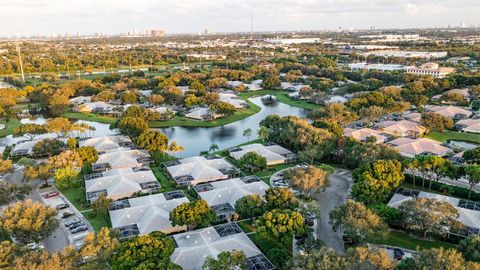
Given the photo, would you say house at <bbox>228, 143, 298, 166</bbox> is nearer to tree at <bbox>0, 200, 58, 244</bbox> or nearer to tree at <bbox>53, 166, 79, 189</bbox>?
tree at <bbox>53, 166, 79, 189</bbox>

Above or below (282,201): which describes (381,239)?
below

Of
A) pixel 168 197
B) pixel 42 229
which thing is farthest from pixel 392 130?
pixel 42 229

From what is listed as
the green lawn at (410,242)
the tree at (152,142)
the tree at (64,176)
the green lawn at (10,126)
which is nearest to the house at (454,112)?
the green lawn at (410,242)

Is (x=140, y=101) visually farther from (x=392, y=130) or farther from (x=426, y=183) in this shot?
(x=426, y=183)

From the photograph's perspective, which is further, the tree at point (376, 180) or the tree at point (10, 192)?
the tree at point (10, 192)

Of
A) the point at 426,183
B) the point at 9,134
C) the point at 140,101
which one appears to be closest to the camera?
the point at 426,183

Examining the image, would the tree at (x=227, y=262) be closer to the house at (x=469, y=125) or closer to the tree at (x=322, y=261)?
the tree at (x=322, y=261)

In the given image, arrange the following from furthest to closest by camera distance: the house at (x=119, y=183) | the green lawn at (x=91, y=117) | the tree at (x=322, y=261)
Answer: the green lawn at (x=91, y=117) → the house at (x=119, y=183) → the tree at (x=322, y=261)
